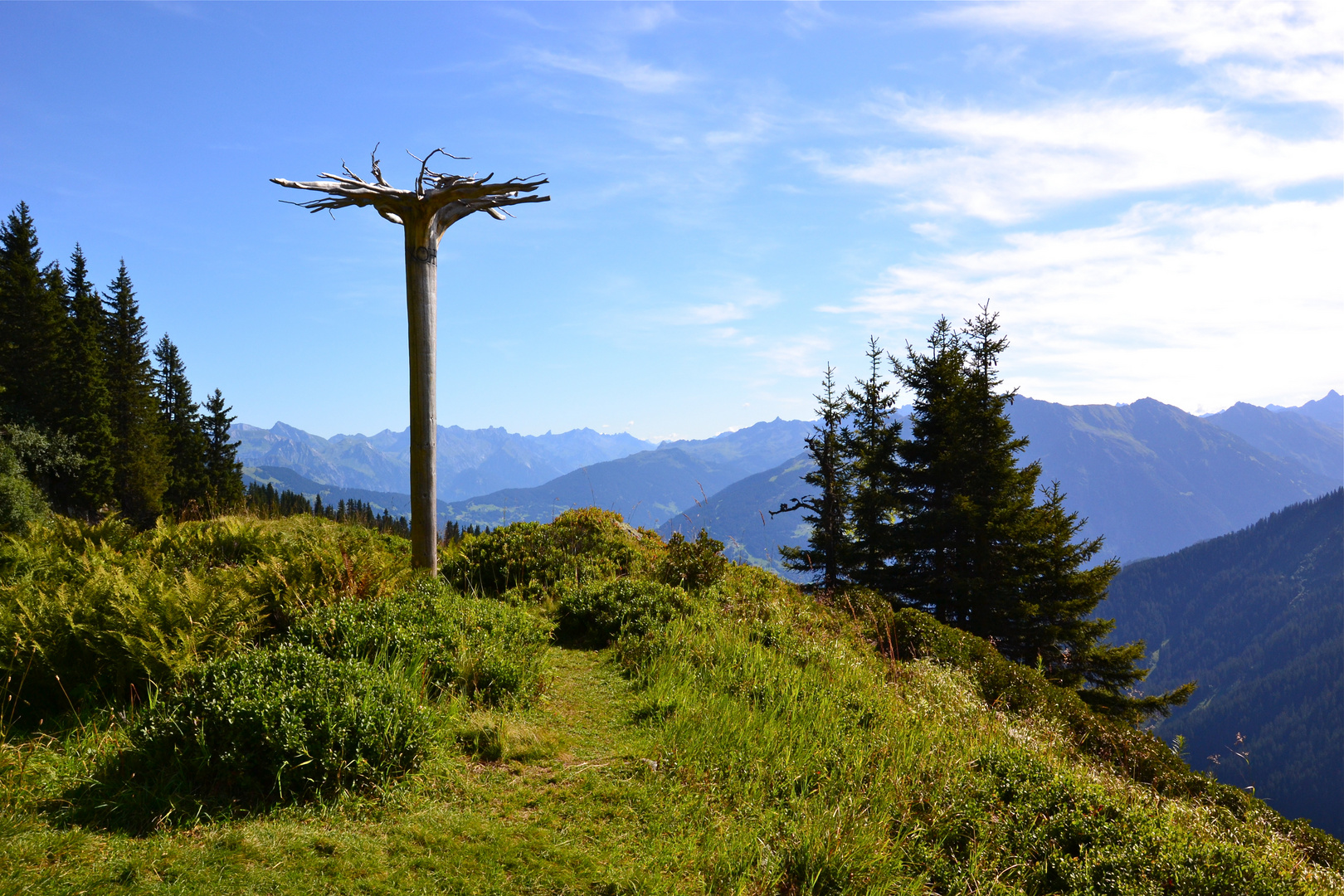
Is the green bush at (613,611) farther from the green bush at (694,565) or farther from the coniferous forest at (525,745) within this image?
the green bush at (694,565)

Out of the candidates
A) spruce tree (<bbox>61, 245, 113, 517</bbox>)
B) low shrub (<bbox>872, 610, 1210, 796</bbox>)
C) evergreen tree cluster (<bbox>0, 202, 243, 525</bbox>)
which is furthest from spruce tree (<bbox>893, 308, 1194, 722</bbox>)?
spruce tree (<bbox>61, 245, 113, 517</bbox>)

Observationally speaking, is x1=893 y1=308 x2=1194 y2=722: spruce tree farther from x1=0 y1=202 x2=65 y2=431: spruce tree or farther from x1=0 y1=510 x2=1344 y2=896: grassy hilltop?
x1=0 y1=202 x2=65 y2=431: spruce tree

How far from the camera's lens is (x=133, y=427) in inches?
1825

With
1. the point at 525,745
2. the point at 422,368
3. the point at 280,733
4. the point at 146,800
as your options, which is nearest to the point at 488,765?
the point at 525,745

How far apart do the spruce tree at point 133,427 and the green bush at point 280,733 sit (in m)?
49.7

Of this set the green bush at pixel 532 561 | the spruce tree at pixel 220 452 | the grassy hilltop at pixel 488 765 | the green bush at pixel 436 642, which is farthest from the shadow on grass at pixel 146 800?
the spruce tree at pixel 220 452

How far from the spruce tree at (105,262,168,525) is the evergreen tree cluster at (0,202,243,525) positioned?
0.07 m

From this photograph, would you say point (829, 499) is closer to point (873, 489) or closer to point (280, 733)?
point (873, 489)

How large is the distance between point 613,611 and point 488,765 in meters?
3.89

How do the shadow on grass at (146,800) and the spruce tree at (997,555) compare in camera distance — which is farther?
the spruce tree at (997,555)

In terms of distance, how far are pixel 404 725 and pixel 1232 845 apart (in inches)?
238

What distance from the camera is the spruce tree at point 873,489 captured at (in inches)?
1000

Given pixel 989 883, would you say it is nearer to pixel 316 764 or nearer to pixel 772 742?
pixel 772 742

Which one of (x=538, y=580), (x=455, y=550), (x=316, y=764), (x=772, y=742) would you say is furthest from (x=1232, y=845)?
(x=455, y=550)
